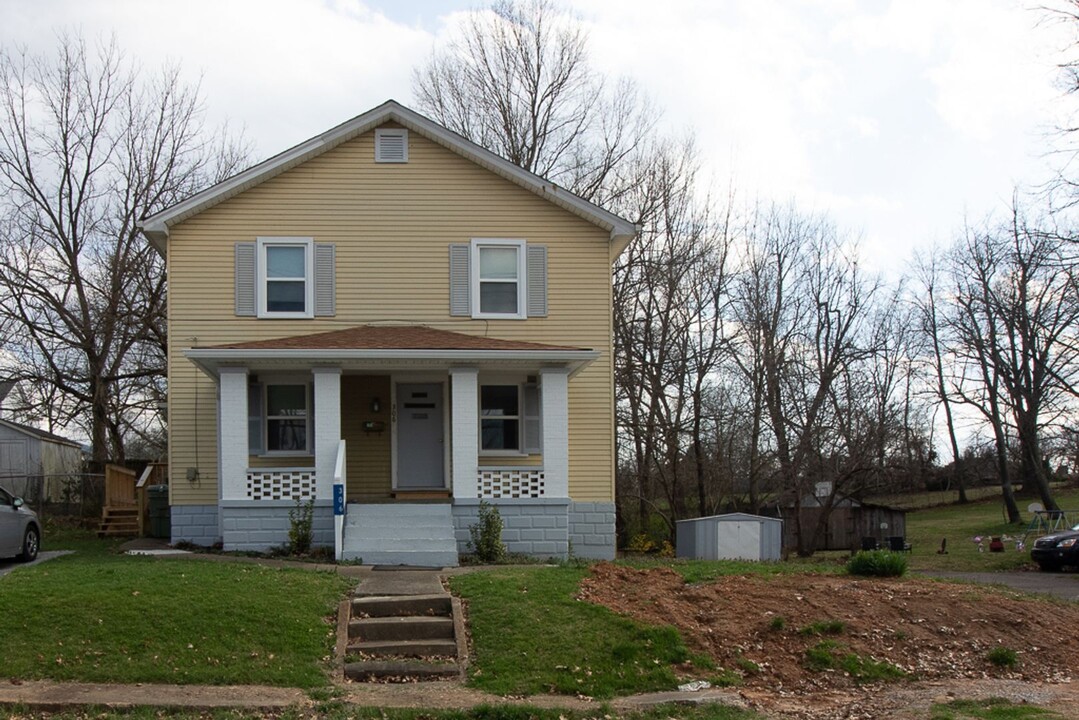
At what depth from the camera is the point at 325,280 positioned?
19812 millimetres

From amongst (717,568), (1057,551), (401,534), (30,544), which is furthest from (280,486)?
(1057,551)

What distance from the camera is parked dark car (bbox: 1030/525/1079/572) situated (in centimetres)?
2505

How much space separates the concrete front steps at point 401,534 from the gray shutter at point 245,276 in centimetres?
441

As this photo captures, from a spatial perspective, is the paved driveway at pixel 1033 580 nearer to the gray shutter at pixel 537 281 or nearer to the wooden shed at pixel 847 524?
the gray shutter at pixel 537 281

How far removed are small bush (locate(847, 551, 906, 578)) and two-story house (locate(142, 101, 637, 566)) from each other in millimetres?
5480

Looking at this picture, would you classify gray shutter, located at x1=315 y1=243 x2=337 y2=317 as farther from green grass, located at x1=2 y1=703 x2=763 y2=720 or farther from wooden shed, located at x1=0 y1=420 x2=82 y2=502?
wooden shed, located at x1=0 y1=420 x2=82 y2=502

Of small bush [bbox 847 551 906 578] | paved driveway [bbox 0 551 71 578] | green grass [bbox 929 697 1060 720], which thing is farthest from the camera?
paved driveway [bbox 0 551 71 578]

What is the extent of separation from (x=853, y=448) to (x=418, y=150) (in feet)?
51.8

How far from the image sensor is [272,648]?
1076 centimetres

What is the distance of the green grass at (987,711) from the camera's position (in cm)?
930

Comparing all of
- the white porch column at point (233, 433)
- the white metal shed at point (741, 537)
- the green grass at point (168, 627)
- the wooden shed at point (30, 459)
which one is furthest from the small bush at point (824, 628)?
the wooden shed at point (30, 459)

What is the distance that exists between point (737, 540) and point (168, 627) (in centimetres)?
1154

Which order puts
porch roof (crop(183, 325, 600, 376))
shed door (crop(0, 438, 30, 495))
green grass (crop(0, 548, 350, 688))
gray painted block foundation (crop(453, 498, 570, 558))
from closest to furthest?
green grass (crop(0, 548, 350, 688))
porch roof (crop(183, 325, 600, 376))
gray painted block foundation (crop(453, 498, 570, 558))
shed door (crop(0, 438, 30, 495))

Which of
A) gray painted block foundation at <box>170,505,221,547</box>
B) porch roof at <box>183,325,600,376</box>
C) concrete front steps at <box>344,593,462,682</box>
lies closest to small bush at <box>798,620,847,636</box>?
concrete front steps at <box>344,593,462,682</box>
